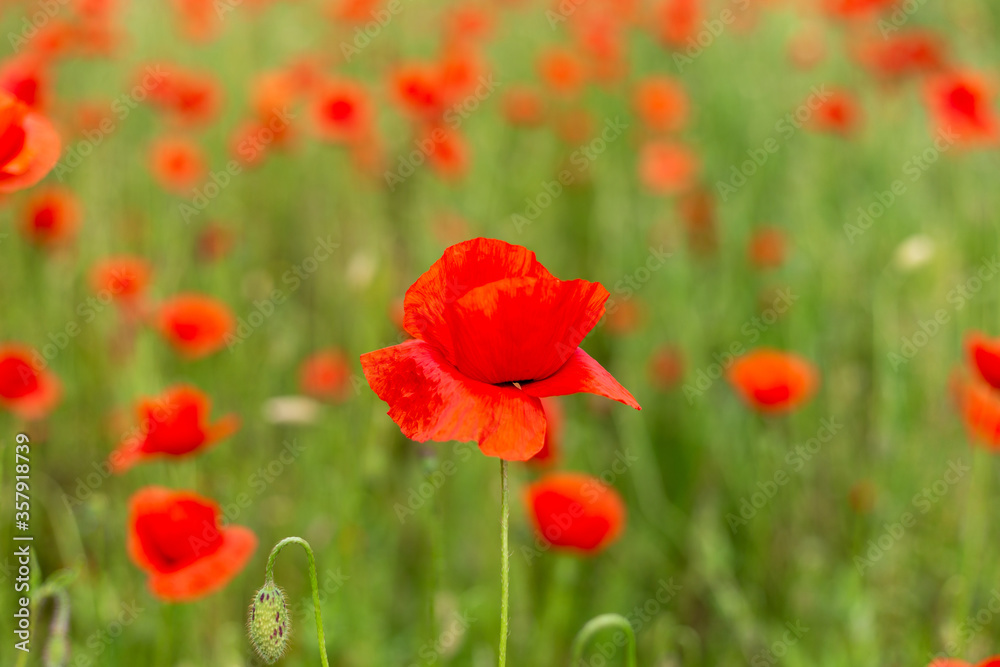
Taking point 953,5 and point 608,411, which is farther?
point 953,5

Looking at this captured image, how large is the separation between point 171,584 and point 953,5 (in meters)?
4.83

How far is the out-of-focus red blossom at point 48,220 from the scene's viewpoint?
6.05 feet

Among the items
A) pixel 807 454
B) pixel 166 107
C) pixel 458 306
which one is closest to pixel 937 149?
pixel 807 454

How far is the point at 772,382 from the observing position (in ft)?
5.32

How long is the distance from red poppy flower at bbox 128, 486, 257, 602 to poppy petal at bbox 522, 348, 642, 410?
45 cm

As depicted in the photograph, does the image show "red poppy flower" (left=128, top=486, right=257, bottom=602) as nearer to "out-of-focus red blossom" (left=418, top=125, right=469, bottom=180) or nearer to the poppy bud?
the poppy bud

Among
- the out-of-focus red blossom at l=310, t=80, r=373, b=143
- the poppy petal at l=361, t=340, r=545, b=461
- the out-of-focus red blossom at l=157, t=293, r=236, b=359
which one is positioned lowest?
the out-of-focus red blossom at l=157, t=293, r=236, b=359

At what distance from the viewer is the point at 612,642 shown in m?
1.57

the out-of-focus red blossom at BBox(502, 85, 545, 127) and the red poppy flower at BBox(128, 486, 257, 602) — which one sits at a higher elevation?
the red poppy flower at BBox(128, 486, 257, 602)

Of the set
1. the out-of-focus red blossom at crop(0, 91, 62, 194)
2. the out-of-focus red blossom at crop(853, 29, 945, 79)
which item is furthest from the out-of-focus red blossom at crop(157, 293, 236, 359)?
the out-of-focus red blossom at crop(853, 29, 945, 79)

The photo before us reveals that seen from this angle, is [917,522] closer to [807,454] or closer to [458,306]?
[807,454]

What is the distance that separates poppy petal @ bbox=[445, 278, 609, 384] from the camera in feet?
2.08

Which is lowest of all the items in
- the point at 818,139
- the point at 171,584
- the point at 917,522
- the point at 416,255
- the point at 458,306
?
the point at 917,522

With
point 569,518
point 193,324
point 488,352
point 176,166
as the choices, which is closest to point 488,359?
point 488,352
